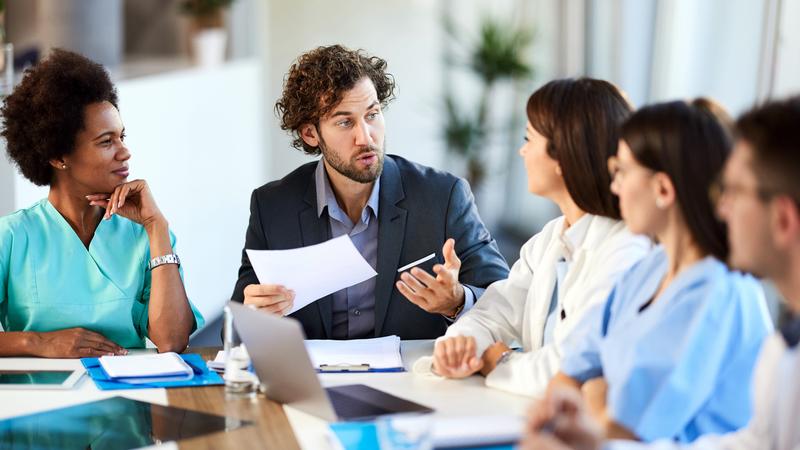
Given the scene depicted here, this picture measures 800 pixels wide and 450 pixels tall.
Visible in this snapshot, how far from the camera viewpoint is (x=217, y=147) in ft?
20.5

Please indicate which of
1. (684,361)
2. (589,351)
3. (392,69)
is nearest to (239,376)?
(589,351)

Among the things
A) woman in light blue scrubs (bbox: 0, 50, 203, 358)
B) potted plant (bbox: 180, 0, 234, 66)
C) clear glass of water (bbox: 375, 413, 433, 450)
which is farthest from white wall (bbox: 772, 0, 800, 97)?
potted plant (bbox: 180, 0, 234, 66)

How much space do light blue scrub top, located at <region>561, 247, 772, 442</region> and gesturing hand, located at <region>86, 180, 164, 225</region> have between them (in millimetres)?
1366

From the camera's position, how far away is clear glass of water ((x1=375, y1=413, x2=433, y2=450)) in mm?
1605

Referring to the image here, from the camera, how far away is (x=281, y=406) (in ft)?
7.12

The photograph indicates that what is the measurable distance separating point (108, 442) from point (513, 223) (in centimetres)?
598

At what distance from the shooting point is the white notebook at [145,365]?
2367 millimetres

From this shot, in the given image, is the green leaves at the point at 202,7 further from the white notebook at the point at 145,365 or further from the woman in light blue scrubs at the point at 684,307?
the woman in light blue scrubs at the point at 684,307

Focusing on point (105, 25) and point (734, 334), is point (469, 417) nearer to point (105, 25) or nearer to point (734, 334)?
point (734, 334)

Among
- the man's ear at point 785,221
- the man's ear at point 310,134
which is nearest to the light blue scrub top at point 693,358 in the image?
the man's ear at point 785,221

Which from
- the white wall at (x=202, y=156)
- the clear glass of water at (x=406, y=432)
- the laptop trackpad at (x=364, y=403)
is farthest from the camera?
the white wall at (x=202, y=156)

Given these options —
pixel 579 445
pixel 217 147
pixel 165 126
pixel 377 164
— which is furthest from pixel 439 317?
pixel 217 147

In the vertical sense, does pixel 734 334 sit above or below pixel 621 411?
above

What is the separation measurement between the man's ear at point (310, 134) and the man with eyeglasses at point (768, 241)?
70.0 inches
